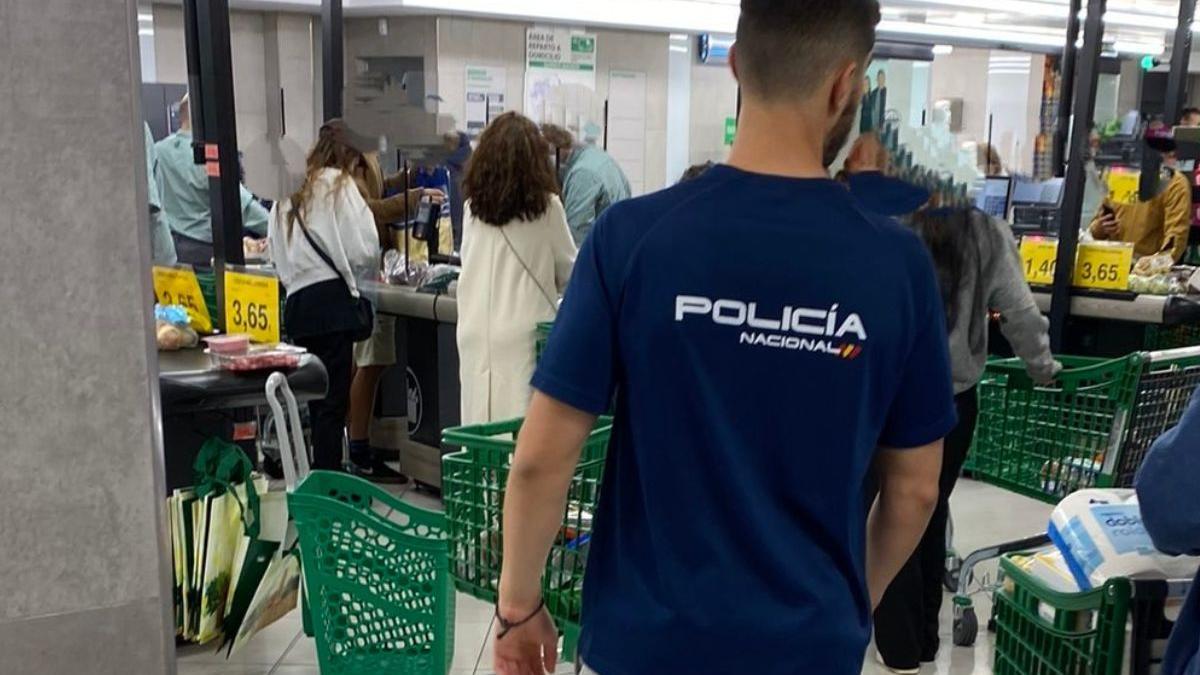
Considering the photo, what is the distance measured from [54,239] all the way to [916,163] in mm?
2083

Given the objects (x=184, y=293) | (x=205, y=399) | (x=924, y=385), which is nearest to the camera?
(x=924, y=385)

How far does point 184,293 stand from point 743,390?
10.5 ft

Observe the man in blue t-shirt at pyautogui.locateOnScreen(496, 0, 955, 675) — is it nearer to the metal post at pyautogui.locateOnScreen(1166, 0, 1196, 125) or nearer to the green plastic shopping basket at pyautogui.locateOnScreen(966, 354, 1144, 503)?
the green plastic shopping basket at pyautogui.locateOnScreen(966, 354, 1144, 503)

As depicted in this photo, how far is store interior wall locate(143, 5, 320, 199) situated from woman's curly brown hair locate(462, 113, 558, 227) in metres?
6.18

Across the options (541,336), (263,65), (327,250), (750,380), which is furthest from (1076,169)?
(263,65)

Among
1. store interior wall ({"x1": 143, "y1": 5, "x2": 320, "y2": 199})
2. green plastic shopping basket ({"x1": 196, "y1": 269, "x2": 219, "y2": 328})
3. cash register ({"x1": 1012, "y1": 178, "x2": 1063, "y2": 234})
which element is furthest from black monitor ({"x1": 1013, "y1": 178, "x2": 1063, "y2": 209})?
store interior wall ({"x1": 143, "y1": 5, "x2": 320, "y2": 199})

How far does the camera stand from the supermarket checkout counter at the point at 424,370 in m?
5.31

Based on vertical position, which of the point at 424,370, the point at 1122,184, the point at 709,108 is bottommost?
the point at 424,370

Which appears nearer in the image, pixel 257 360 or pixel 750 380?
pixel 750 380

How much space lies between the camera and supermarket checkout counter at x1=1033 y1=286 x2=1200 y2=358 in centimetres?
468

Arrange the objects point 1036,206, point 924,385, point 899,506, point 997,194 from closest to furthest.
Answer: point 924,385
point 899,506
point 1036,206
point 997,194

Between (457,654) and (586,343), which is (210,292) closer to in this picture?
(457,654)

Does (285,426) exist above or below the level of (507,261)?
below

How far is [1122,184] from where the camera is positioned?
7.47 meters
